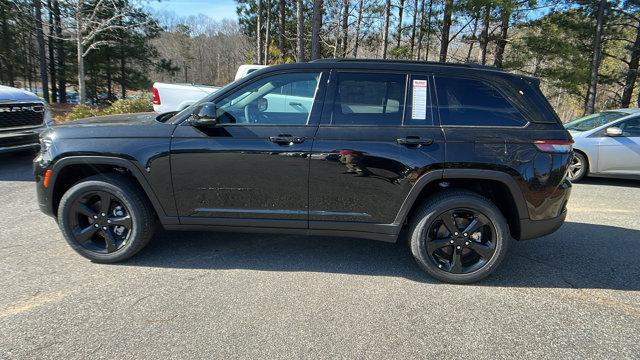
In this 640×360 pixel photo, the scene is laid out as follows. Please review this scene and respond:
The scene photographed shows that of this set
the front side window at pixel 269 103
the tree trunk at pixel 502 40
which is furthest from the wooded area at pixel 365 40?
the front side window at pixel 269 103

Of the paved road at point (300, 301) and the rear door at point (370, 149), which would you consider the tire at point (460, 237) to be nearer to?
the paved road at point (300, 301)

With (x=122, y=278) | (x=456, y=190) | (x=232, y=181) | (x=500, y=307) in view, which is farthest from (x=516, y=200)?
(x=122, y=278)

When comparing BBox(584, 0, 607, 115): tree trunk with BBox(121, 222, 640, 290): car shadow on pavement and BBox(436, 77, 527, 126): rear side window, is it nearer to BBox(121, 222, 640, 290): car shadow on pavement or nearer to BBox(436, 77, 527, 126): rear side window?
BBox(121, 222, 640, 290): car shadow on pavement

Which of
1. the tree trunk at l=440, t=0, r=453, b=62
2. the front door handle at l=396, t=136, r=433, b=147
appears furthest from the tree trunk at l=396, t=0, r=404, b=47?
the front door handle at l=396, t=136, r=433, b=147

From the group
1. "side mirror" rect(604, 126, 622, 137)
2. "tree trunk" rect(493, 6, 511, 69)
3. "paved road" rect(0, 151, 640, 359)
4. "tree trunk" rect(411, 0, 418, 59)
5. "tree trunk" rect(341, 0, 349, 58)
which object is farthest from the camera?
"tree trunk" rect(341, 0, 349, 58)

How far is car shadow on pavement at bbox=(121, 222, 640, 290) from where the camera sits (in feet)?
11.8

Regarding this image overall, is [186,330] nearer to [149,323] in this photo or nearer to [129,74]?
[149,323]

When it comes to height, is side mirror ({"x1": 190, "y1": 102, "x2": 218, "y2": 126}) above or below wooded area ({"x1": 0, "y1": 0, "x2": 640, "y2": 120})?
below

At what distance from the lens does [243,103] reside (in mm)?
3453

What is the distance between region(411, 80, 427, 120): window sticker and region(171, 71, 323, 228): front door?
2.66 ft

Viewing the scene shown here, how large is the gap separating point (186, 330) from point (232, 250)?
134 centimetres

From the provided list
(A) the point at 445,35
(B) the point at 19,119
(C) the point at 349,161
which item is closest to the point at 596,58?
(A) the point at 445,35

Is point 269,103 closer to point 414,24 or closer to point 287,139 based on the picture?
point 287,139

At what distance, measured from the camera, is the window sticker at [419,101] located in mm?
3344
